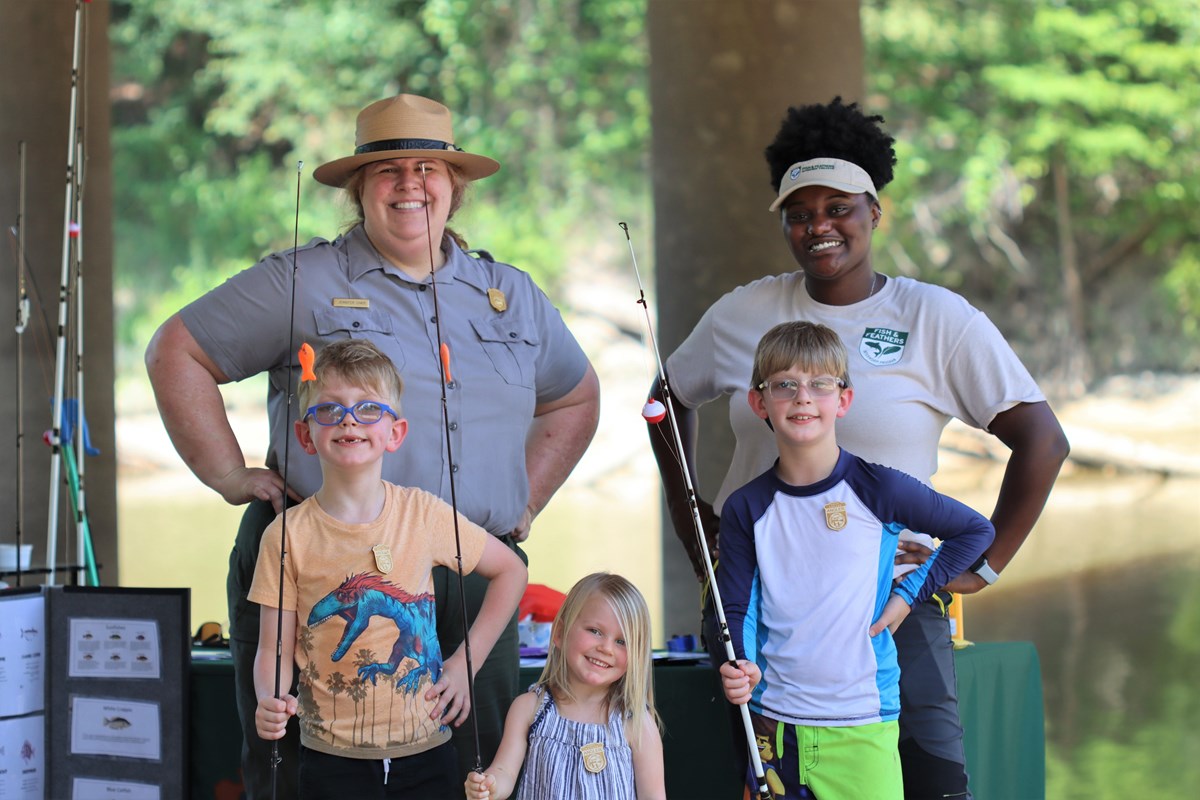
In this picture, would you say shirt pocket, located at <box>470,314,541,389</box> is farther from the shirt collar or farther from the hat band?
the hat band

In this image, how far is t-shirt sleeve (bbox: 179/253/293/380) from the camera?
275cm

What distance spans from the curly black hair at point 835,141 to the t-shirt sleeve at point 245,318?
993 mm

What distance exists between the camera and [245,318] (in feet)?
9.02

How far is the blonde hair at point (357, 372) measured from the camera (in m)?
2.43

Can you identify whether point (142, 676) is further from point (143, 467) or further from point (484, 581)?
point (143, 467)

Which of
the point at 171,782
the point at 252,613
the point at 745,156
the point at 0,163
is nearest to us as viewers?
the point at 252,613

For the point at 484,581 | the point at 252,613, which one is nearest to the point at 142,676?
the point at 252,613

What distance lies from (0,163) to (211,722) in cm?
261

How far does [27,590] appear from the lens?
10.8 feet

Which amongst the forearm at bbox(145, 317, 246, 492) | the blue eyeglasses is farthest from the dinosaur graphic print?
the forearm at bbox(145, 317, 246, 492)

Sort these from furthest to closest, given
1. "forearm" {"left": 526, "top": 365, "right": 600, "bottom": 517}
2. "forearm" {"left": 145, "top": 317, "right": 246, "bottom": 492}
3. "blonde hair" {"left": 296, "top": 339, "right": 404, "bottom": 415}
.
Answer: "forearm" {"left": 526, "top": 365, "right": 600, "bottom": 517} → "forearm" {"left": 145, "top": 317, "right": 246, "bottom": 492} → "blonde hair" {"left": 296, "top": 339, "right": 404, "bottom": 415}

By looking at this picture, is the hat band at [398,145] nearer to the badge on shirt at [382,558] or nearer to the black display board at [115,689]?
the badge on shirt at [382,558]

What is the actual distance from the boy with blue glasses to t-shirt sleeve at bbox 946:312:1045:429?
98 cm

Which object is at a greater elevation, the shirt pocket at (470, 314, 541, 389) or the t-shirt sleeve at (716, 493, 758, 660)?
the shirt pocket at (470, 314, 541, 389)
